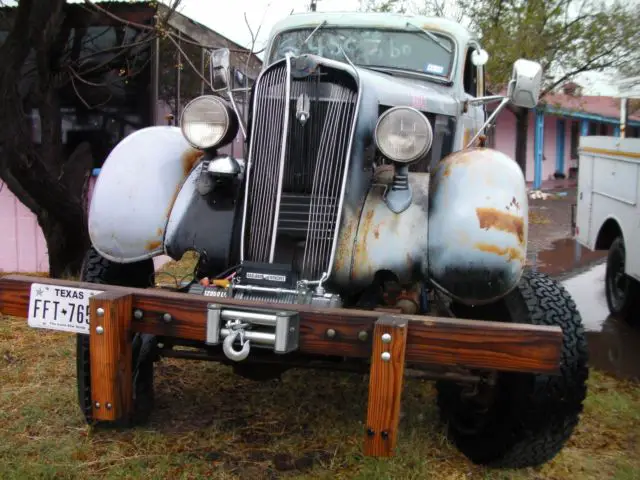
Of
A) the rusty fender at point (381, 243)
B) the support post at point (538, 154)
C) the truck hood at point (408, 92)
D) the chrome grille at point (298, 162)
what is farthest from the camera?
the support post at point (538, 154)

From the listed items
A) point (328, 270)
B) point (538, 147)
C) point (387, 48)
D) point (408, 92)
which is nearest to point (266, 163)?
point (328, 270)

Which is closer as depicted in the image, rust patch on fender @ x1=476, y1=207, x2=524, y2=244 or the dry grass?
rust patch on fender @ x1=476, y1=207, x2=524, y2=244

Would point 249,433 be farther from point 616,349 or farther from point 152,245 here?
point 616,349

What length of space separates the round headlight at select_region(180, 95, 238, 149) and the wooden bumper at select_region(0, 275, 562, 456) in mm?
952

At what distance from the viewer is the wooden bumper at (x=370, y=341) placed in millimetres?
2398

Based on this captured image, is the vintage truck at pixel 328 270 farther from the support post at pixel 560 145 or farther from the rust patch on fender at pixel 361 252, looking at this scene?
the support post at pixel 560 145

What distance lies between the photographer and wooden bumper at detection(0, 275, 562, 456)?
7.87ft

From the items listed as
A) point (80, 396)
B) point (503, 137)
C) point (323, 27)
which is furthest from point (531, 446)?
point (503, 137)

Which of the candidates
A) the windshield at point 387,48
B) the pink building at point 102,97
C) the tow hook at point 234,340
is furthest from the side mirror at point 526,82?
the pink building at point 102,97

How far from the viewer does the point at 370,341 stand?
2479 millimetres

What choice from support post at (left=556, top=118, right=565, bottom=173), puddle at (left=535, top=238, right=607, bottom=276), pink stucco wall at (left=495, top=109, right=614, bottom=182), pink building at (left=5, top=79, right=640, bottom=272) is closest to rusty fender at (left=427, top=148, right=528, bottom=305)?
pink building at (left=5, top=79, right=640, bottom=272)

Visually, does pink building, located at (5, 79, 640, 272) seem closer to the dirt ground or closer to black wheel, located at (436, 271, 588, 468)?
the dirt ground

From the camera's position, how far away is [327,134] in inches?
126

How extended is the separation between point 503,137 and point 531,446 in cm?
2089
